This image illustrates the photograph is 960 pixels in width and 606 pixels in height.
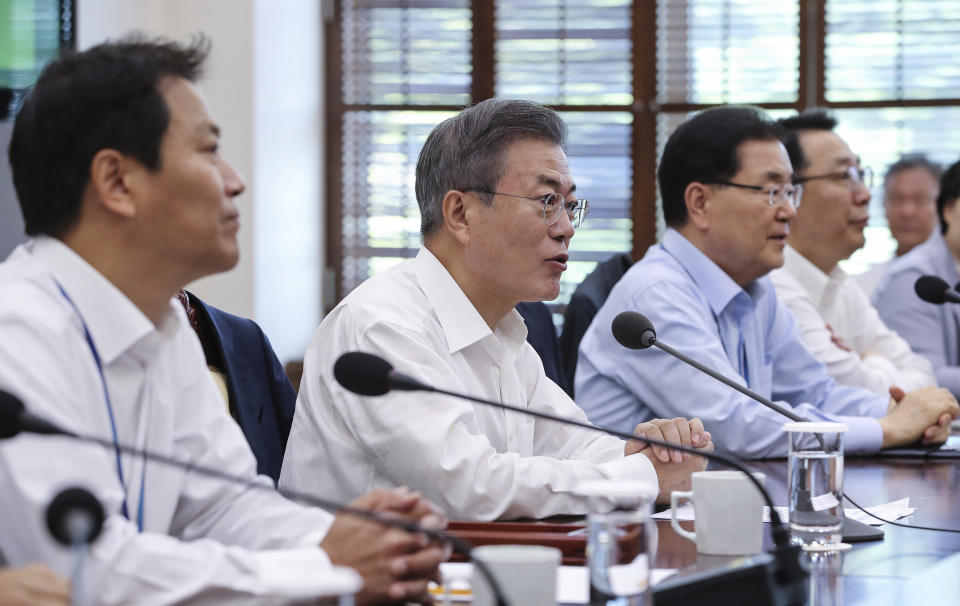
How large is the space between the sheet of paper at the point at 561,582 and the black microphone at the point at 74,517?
1.28 feet

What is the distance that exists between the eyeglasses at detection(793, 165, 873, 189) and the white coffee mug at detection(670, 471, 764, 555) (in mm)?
2434

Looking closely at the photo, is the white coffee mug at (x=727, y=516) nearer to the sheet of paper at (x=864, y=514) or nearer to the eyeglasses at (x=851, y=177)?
the sheet of paper at (x=864, y=514)

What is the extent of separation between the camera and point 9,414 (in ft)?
3.59

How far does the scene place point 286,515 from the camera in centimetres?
149

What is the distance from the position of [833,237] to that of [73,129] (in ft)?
9.57

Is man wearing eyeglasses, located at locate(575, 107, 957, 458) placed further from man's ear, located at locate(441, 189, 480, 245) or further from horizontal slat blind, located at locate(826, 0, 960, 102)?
horizontal slat blind, located at locate(826, 0, 960, 102)

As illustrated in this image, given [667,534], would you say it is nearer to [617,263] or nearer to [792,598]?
[792,598]

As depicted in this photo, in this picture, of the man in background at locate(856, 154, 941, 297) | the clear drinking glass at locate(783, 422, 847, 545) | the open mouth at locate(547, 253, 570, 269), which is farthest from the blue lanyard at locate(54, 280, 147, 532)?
the man in background at locate(856, 154, 941, 297)

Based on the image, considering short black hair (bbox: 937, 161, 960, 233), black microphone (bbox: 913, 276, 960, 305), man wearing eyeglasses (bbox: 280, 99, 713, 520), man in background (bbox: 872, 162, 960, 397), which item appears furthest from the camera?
short black hair (bbox: 937, 161, 960, 233)

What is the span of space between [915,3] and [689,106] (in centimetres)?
95

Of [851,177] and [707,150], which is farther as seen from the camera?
[851,177]

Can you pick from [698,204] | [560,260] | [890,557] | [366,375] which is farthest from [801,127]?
[366,375]

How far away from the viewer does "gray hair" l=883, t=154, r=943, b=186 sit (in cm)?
486

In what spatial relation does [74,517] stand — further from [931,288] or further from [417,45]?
[417,45]
